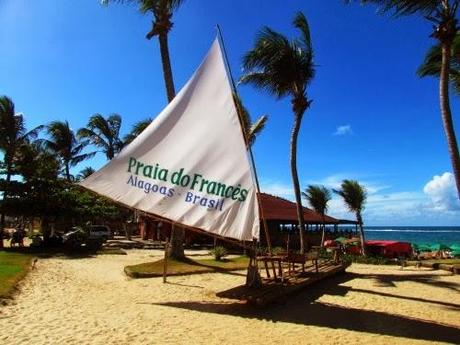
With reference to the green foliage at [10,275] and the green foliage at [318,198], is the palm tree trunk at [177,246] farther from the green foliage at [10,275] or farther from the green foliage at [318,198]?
the green foliage at [318,198]

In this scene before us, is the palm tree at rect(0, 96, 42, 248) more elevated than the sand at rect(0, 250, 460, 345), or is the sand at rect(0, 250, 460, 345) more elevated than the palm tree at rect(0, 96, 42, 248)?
the palm tree at rect(0, 96, 42, 248)

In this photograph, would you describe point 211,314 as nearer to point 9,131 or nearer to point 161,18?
point 161,18

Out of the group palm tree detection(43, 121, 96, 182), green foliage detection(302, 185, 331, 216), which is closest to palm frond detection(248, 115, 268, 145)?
green foliage detection(302, 185, 331, 216)

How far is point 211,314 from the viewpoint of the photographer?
32.4ft

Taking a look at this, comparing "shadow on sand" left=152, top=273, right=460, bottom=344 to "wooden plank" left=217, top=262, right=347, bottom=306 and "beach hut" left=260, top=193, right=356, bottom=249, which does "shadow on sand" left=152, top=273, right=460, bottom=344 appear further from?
"beach hut" left=260, top=193, right=356, bottom=249

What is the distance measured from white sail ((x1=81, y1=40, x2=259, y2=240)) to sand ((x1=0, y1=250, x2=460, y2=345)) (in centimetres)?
188

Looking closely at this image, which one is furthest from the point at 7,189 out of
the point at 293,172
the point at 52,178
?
the point at 293,172

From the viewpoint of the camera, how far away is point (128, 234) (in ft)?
150

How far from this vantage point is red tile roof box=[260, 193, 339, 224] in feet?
114

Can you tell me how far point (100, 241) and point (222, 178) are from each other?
21978 mm

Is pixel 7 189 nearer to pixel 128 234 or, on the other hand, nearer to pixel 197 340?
pixel 128 234

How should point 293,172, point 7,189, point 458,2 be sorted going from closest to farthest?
point 458,2 → point 293,172 → point 7,189

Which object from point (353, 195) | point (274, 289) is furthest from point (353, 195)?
point (274, 289)

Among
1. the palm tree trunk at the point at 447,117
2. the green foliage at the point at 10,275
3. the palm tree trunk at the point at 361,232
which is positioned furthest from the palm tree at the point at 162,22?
the palm tree trunk at the point at 361,232
